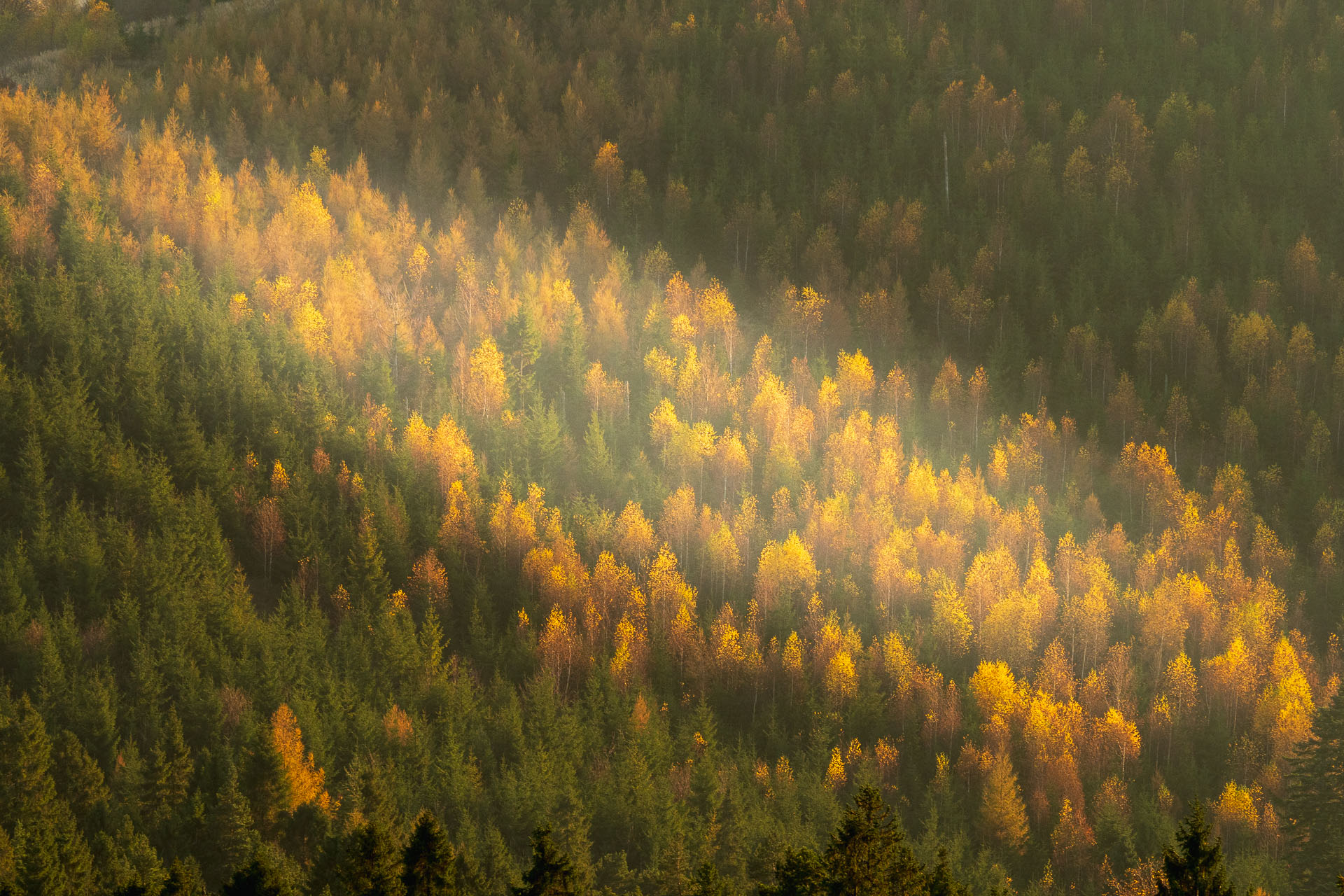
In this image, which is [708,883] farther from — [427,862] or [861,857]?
Result: [427,862]

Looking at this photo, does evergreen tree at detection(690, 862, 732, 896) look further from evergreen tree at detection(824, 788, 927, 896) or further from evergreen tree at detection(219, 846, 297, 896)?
evergreen tree at detection(219, 846, 297, 896)

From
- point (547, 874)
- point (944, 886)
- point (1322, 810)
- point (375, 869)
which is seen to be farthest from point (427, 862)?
point (1322, 810)

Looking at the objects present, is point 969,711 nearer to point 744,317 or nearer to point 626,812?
point 626,812

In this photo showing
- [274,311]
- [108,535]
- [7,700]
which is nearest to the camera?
[7,700]

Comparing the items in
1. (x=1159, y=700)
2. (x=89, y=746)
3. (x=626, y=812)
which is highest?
(x=89, y=746)

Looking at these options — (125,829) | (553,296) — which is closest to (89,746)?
(125,829)

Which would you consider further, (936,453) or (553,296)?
(553,296)

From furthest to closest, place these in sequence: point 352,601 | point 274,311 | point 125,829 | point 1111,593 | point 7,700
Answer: point 274,311
point 1111,593
point 352,601
point 7,700
point 125,829

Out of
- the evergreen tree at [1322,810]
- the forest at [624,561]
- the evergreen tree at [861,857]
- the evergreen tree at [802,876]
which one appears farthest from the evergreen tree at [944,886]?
the evergreen tree at [1322,810]

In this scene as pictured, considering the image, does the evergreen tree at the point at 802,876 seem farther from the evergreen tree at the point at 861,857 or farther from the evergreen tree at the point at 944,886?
the evergreen tree at the point at 944,886
